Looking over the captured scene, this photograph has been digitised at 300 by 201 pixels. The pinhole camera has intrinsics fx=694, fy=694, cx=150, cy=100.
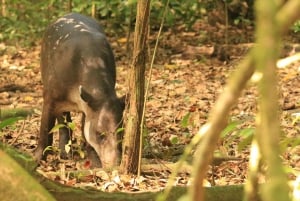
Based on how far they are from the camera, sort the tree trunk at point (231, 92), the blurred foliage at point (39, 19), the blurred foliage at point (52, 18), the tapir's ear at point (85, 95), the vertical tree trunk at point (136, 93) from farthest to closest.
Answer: the blurred foliage at point (52, 18) → the blurred foliage at point (39, 19) → the tapir's ear at point (85, 95) → the vertical tree trunk at point (136, 93) → the tree trunk at point (231, 92)

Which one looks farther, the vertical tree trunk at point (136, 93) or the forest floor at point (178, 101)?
the forest floor at point (178, 101)

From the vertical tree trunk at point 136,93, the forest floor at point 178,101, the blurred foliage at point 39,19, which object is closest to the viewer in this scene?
the vertical tree trunk at point 136,93

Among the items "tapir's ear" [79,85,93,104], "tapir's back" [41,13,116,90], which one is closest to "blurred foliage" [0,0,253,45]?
"tapir's back" [41,13,116,90]

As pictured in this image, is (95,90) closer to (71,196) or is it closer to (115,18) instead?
(71,196)

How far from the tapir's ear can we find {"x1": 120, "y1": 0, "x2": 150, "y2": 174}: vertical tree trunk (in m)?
1.83

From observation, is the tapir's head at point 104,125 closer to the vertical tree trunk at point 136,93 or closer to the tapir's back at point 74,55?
the tapir's back at point 74,55

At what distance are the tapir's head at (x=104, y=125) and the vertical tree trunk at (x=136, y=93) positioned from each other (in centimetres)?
118

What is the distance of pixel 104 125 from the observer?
241 inches

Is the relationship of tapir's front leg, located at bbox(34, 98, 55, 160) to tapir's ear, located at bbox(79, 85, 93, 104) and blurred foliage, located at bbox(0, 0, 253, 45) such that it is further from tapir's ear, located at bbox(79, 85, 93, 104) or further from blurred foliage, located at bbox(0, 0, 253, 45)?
blurred foliage, located at bbox(0, 0, 253, 45)

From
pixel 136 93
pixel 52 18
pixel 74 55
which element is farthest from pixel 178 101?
pixel 52 18

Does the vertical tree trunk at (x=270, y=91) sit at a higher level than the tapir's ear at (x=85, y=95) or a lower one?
higher

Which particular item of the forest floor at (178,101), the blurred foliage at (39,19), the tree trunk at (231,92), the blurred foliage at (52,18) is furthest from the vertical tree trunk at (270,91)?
the blurred foliage at (52,18)

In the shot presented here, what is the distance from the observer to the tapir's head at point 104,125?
230 inches

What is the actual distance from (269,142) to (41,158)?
541 cm
